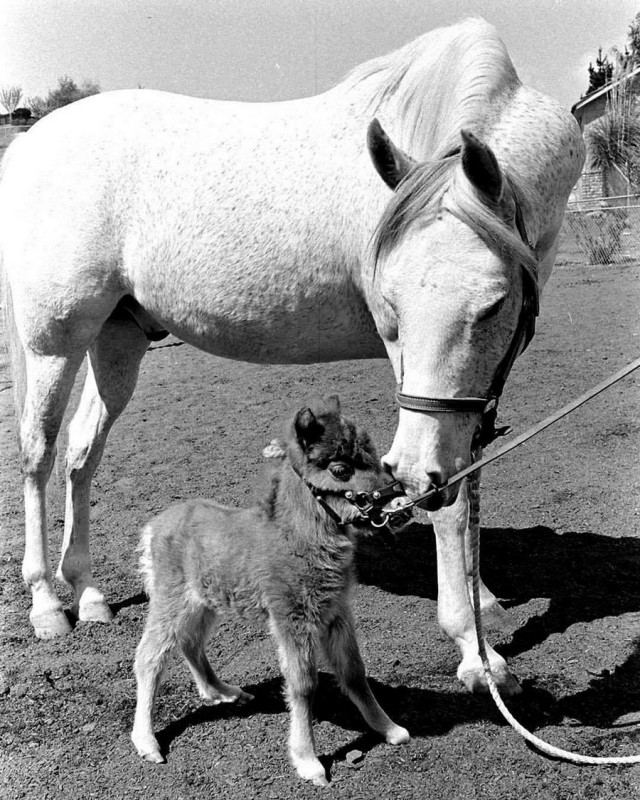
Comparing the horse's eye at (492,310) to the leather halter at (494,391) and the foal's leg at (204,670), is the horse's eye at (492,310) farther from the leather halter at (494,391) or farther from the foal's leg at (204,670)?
the foal's leg at (204,670)

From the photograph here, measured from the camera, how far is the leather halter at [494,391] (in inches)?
101

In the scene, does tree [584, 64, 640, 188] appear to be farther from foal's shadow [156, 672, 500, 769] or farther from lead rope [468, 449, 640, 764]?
foal's shadow [156, 672, 500, 769]

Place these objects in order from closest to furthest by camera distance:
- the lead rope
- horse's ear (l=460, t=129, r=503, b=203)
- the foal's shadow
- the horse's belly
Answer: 1. horse's ear (l=460, t=129, r=503, b=203)
2. the lead rope
3. the foal's shadow
4. the horse's belly

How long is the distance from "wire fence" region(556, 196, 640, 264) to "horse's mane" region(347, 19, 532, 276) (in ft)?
48.8

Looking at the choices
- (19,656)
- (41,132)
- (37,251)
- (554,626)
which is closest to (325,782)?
(554,626)

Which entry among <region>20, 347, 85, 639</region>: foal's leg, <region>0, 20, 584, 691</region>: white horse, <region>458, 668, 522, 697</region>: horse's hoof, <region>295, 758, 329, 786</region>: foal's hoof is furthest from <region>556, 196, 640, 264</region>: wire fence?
<region>295, 758, 329, 786</region>: foal's hoof

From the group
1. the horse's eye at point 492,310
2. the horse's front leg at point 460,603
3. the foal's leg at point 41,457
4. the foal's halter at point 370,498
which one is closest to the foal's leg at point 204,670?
the foal's halter at point 370,498

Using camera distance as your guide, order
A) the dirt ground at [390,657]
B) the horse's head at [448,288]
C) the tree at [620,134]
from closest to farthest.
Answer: the horse's head at [448,288], the dirt ground at [390,657], the tree at [620,134]

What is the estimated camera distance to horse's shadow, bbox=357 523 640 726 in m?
3.12

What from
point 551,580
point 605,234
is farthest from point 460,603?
point 605,234

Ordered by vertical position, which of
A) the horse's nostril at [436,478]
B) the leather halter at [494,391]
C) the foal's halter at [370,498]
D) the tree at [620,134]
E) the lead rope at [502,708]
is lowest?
the lead rope at [502,708]

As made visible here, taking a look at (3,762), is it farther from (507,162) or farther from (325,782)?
(507,162)

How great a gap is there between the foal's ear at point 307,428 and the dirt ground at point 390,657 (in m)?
0.37

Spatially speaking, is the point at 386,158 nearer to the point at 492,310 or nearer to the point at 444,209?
the point at 444,209
